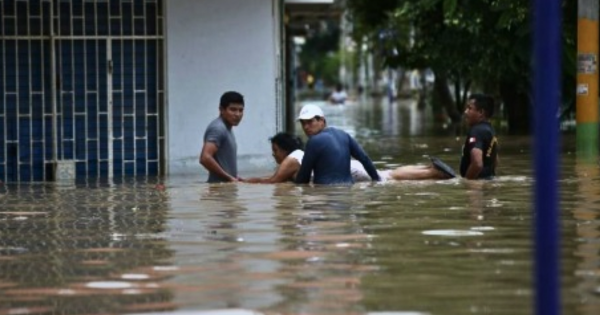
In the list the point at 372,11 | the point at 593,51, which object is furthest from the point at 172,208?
the point at 372,11

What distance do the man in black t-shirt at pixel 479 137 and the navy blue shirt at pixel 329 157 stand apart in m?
1.26

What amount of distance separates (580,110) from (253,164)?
5.13 metres

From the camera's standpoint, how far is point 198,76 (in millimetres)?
20453

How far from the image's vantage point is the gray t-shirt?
50.5 feet

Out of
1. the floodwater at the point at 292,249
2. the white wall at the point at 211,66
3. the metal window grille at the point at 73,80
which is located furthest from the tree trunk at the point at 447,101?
the floodwater at the point at 292,249

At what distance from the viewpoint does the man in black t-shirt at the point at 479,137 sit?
15.4 meters

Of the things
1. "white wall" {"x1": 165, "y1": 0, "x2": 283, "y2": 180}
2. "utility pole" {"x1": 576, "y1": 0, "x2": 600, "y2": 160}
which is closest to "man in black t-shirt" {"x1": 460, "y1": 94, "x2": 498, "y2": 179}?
"utility pole" {"x1": 576, "y1": 0, "x2": 600, "y2": 160}

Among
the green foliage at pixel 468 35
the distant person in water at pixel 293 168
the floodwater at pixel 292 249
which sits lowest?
the floodwater at pixel 292 249

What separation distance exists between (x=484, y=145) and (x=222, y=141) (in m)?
3.00

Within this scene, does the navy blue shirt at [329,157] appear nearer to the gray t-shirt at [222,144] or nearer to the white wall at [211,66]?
the gray t-shirt at [222,144]

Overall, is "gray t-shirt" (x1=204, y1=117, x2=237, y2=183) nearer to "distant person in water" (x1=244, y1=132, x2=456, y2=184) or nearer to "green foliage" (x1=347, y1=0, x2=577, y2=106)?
"distant person in water" (x1=244, y1=132, x2=456, y2=184)

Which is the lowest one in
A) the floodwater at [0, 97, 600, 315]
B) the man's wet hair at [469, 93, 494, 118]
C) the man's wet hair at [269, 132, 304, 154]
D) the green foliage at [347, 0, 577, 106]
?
the floodwater at [0, 97, 600, 315]

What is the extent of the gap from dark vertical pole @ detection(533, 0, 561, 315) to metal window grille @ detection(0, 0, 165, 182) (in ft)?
51.5

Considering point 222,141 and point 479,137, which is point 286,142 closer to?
point 222,141
